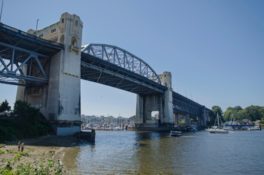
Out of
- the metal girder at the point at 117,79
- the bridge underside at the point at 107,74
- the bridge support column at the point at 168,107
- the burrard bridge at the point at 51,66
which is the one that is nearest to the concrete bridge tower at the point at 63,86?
the burrard bridge at the point at 51,66

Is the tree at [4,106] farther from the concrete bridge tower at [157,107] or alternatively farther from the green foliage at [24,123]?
the concrete bridge tower at [157,107]

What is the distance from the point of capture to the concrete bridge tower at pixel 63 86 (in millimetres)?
39938

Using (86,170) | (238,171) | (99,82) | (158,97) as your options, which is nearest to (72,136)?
(86,170)

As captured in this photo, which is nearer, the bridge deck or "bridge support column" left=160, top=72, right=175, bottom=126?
the bridge deck

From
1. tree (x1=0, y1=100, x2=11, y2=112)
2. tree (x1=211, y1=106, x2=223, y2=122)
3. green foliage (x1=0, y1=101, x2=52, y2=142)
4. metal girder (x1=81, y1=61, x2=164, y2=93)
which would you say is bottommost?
green foliage (x1=0, y1=101, x2=52, y2=142)

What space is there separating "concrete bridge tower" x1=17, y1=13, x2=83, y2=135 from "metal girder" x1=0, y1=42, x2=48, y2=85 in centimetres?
180

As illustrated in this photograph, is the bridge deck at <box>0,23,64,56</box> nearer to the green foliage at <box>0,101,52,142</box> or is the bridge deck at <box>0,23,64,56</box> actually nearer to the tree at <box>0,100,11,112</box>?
the tree at <box>0,100,11,112</box>

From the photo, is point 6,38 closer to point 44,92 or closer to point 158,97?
point 44,92

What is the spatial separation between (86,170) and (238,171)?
37.5 feet

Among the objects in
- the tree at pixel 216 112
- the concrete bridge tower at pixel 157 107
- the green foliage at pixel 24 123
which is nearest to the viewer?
the green foliage at pixel 24 123

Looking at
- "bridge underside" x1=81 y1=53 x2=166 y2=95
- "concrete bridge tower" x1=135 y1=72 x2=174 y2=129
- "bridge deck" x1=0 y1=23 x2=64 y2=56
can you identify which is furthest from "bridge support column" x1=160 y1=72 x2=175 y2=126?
"bridge deck" x1=0 y1=23 x2=64 y2=56

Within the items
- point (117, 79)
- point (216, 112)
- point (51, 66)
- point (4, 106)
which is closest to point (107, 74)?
point (117, 79)

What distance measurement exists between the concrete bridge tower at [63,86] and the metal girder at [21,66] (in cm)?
180

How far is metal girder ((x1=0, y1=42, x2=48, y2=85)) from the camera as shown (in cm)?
3647
